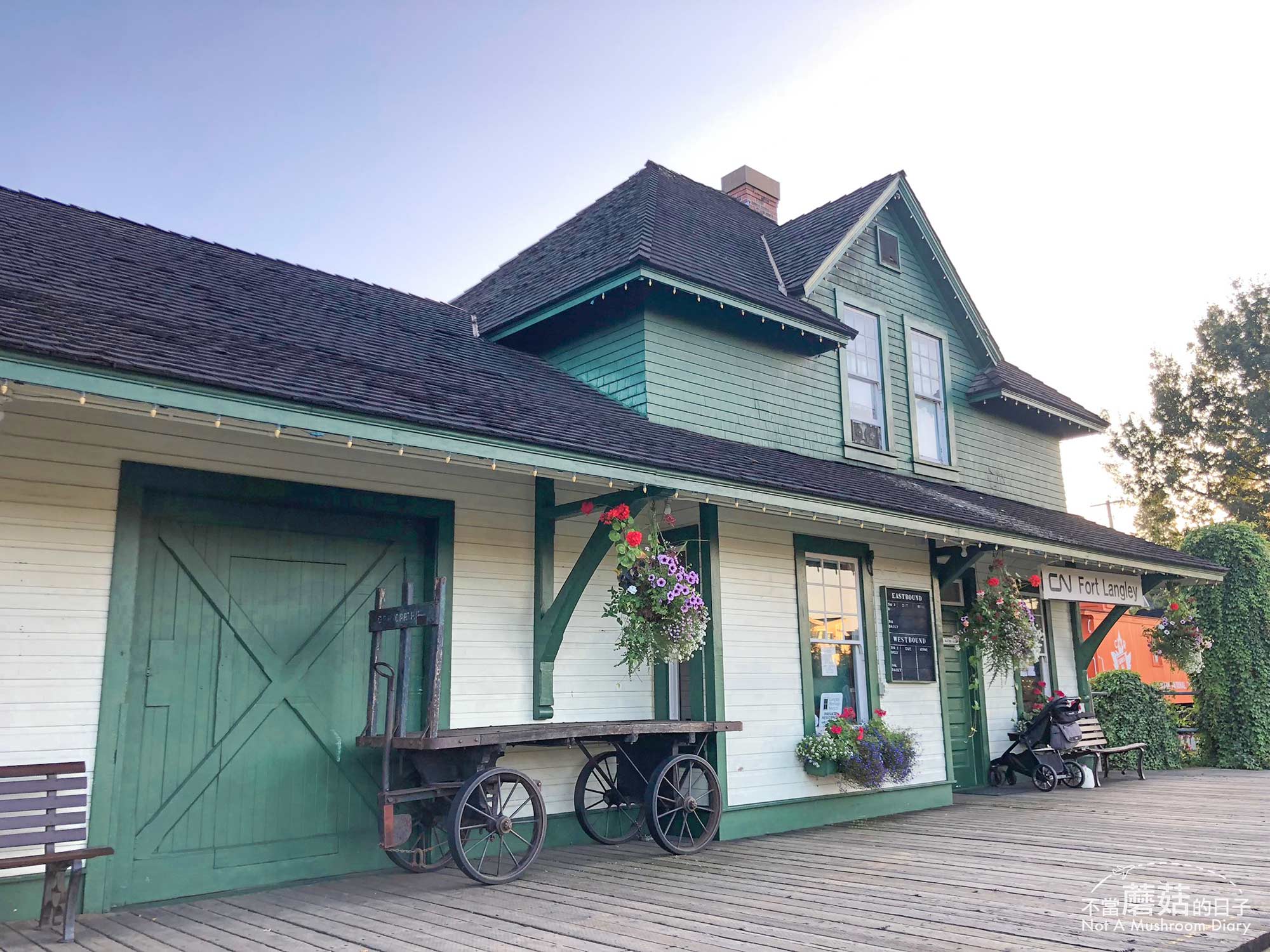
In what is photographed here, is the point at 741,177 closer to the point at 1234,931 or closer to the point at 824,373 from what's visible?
the point at 824,373

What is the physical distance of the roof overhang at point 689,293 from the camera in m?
8.70

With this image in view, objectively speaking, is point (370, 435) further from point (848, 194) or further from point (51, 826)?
point (848, 194)

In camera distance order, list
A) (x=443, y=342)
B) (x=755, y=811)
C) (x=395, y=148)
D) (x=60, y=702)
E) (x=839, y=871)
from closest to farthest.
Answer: (x=60, y=702) < (x=839, y=871) < (x=755, y=811) < (x=443, y=342) < (x=395, y=148)

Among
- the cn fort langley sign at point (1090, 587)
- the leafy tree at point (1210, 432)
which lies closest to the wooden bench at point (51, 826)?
the cn fort langley sign at point (1090, 587)

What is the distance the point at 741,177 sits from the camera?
13359 millimetres

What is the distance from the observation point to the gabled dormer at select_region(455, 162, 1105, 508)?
908cm

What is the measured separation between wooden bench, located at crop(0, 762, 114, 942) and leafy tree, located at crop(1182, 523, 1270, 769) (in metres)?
14.3

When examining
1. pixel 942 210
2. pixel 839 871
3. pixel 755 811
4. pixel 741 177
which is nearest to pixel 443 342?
pixel 755 811

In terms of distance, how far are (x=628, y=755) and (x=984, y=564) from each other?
6419mm

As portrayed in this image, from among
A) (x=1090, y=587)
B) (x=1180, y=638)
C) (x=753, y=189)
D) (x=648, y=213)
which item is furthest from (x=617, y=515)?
(x=1180, y=638)

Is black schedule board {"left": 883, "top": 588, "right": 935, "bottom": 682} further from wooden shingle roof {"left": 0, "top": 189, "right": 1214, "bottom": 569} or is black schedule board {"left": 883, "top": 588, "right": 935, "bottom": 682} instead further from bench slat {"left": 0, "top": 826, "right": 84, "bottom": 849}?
bench slat {"left": 0, "top": 826, "right": 84, "bottom": 849}

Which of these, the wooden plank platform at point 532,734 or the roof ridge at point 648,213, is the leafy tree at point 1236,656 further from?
the wooden plank platform at point 532,734

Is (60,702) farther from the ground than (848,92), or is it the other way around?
(848,92)

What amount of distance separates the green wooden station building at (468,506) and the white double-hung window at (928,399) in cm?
4
